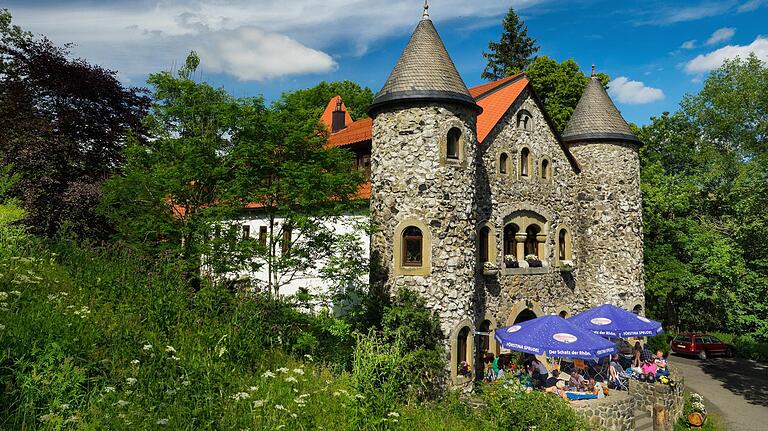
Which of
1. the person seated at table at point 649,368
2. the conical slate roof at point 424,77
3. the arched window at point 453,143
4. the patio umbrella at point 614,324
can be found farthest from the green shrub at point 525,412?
the conical slate roof at point 424,77

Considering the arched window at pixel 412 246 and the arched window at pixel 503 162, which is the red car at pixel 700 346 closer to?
the arched window at pixel 503 162

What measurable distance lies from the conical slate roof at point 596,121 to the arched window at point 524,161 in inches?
132

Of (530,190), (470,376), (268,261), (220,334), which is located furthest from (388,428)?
(530,190)

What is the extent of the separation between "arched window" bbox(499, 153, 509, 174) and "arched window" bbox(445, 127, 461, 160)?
11.5ft

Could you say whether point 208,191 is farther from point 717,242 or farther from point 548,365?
point 717,242

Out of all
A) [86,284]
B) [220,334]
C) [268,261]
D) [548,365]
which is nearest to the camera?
[220,334]

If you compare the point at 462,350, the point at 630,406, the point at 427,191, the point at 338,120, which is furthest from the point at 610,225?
the point at 338,120

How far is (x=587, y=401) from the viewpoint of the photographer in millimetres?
12539

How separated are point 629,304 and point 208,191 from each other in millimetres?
16978

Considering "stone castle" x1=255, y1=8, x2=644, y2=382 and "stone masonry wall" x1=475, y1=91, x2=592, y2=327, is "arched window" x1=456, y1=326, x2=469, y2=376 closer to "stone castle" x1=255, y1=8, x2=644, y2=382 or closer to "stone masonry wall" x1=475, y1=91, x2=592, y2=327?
"stone castle" x1=255, y1=8, x2=644, y2=382

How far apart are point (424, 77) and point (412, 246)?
505 cm

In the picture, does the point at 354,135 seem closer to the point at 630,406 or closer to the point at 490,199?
the point at 490,199

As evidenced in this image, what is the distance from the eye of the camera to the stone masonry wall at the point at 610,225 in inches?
773

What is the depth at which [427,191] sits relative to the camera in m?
13.7
